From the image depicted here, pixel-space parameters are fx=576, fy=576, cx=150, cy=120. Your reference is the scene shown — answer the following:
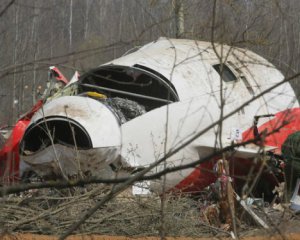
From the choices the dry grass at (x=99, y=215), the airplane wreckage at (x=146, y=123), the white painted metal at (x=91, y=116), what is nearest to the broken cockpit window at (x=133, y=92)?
the airplane wreckage at (x=146, y=123)

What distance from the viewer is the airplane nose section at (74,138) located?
641 centimetres

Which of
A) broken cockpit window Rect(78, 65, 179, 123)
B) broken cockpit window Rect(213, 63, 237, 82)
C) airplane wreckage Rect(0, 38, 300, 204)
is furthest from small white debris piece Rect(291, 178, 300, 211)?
broken cockpit window Rect(78, 65, 179, 123)

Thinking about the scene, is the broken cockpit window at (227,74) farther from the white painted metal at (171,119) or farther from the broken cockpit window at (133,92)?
the broken cockpit window at (133,92)

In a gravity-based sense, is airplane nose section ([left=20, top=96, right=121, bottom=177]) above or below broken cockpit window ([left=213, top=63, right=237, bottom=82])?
below

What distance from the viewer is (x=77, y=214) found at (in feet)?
18.0

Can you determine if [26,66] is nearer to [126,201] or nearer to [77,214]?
[77,214]

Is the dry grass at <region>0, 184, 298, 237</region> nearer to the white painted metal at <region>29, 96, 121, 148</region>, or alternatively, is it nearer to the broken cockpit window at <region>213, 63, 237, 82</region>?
the white painted metal at <region>29, 96, 121, 148</region>

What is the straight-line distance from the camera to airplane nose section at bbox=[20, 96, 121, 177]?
252 inches

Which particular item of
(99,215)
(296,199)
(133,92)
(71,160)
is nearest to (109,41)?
(99,215)

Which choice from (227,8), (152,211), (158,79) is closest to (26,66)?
(227,8)

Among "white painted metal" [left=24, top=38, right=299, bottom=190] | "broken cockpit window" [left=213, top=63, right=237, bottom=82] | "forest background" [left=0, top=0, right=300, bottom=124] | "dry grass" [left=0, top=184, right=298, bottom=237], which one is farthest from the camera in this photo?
"broken cockpit window" [left=213, top=63, right=237, bottom=82]

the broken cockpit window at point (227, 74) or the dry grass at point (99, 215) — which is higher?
the broken cockpit window at point (227, 74)

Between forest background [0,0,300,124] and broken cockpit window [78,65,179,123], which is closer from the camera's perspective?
forest background [0,0,300,124]

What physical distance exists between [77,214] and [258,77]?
3509 millimetres
